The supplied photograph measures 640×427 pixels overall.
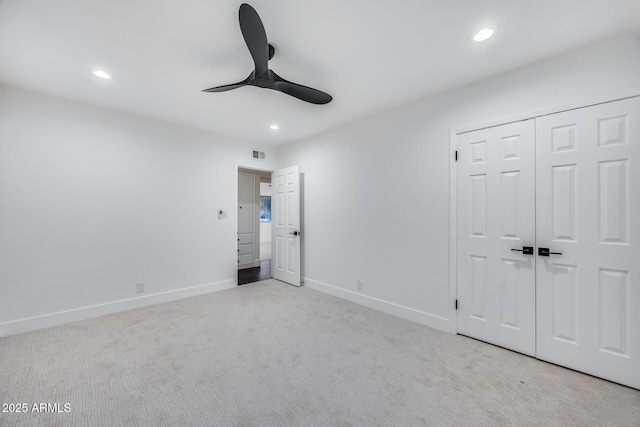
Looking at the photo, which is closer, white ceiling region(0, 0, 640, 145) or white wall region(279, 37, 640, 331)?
white ceiling region(0, 0, 640, 145)

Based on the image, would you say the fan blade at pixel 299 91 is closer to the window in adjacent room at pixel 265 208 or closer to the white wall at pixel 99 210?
the white wall at pixel 99 210

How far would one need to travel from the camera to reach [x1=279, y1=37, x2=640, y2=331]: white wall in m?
2.12

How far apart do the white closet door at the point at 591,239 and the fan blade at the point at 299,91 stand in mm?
1953

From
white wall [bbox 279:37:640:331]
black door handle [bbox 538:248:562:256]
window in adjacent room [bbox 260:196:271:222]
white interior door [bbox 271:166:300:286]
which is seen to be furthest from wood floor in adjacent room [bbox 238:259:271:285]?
black door handle [bbox 538:248:562:256]

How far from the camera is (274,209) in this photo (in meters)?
4.95

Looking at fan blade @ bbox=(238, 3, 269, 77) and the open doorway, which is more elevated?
fan blade @ bbox=(238, 3, 269, 77)

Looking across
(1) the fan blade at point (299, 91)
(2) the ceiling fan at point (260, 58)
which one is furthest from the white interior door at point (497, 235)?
(2) the ceiling fan at point (260, 58)

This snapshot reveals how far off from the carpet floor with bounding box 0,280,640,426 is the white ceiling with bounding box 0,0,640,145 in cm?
264

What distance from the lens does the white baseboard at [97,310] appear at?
272 centimetres

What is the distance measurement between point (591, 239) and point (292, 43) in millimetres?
2851

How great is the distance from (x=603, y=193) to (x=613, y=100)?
71 centimetres

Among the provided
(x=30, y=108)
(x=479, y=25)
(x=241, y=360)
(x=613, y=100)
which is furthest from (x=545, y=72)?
(x=30, y=108)

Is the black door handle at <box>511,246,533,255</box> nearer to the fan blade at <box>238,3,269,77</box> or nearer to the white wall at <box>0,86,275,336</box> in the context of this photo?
the fan blade at <box>238,3,269,77</box>

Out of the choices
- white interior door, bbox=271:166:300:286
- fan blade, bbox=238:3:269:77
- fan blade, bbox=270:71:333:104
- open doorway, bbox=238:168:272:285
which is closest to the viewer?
fan blade, bbox=238:3:269:77
